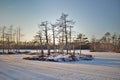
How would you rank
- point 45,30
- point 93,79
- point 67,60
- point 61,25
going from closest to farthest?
point 93,79, point 67,60, point 61,25, point 45,30

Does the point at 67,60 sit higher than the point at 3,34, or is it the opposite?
the point at 3,34

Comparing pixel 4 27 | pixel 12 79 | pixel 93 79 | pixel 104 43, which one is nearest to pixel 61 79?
pixel 93 79

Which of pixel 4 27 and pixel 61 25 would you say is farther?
pixel 4 27

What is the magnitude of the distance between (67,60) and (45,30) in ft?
62.3

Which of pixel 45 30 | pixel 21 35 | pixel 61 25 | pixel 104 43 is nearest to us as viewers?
pixel 61 25

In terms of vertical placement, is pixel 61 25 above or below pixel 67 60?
above

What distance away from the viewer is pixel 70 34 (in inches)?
1615

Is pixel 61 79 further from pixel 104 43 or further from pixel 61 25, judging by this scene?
pixel 104 43

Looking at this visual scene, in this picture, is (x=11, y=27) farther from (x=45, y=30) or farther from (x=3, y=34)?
(x=45, y=30)

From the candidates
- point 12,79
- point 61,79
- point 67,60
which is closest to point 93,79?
point 61,79

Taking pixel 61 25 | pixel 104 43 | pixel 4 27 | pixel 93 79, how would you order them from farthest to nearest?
pixel 104 43 < pixel 4 27 < pixel 61 25 < pixel 93 79

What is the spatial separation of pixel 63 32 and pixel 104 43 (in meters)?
55.8

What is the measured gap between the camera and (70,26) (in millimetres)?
39250

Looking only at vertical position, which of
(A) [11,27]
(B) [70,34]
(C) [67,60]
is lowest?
(C) [67,60]
